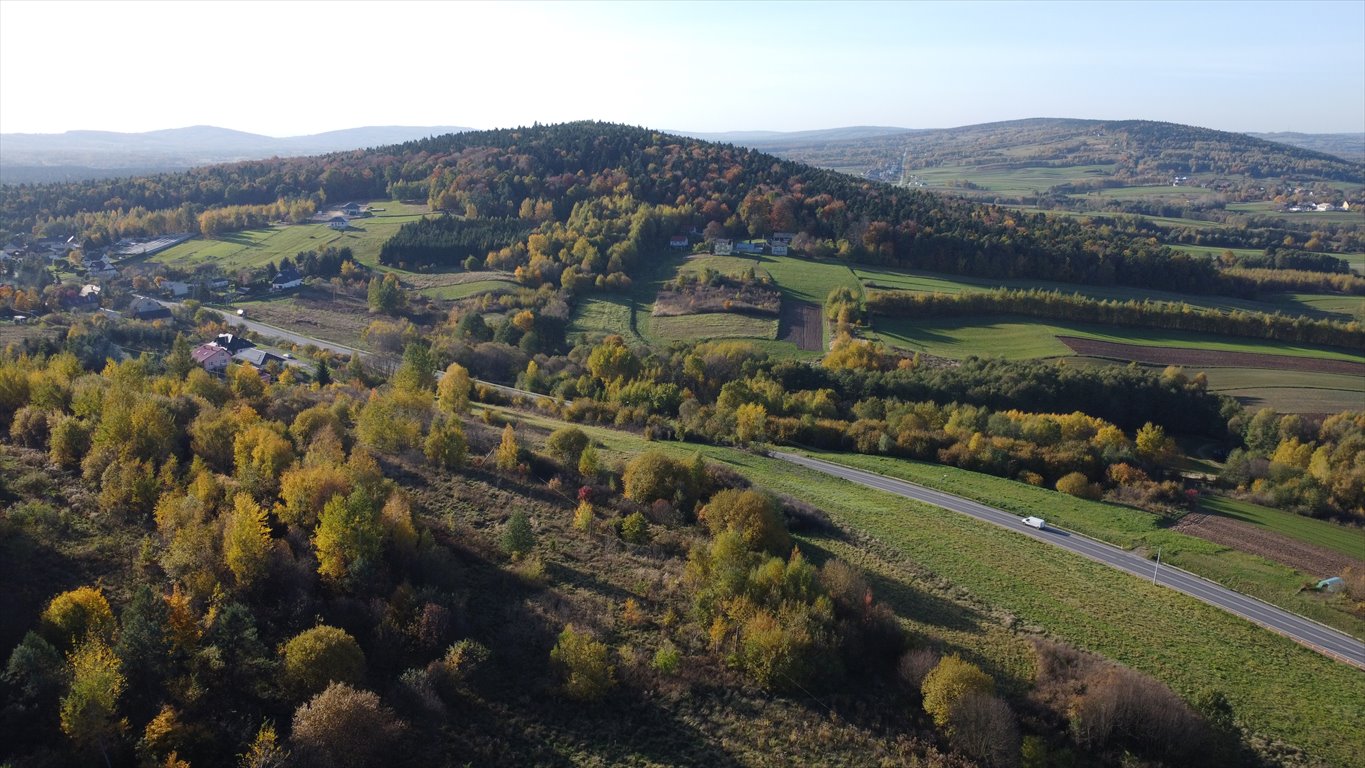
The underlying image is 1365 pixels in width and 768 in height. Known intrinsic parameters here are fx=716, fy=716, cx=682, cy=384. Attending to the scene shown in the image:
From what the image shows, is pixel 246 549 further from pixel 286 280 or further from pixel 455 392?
pixel 286 280

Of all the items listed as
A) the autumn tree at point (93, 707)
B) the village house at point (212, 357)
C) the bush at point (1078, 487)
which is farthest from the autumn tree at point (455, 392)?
the bush at point (1078, 487)

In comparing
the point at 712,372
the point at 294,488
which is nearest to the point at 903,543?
the point at 294,488

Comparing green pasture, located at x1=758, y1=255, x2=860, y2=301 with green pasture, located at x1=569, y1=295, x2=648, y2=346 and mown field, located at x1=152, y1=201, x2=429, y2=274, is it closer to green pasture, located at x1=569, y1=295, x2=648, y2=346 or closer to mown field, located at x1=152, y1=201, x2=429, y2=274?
green pasture, located at x1=569, y1=295, x2=648, y2=346

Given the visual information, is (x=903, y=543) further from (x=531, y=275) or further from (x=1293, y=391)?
(x=531, y=275)

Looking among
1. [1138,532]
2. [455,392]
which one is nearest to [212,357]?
[455,392]

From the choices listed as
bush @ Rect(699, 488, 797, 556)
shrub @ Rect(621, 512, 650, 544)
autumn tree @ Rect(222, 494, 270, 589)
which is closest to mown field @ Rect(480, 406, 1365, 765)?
bush @ Rect(699, 488, 797, 556)

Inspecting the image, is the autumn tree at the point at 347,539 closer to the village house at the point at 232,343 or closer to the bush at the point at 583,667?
the bush at the point at 583,667

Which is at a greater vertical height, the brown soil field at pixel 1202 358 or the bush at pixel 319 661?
the brown soil field at pixel 1202 358
